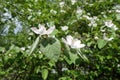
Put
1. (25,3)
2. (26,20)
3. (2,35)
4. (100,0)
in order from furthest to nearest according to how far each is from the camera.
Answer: (2,35)
(100,0)
(25,3)
(26,20)

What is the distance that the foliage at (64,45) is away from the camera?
846 millimetres

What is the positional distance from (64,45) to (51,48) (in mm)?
70

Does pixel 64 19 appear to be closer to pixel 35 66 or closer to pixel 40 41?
pixel 35 66

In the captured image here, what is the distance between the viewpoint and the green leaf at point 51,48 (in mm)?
760

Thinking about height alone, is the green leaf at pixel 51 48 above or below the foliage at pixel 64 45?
above

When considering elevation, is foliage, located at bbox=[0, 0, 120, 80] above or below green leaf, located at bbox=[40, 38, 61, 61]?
below

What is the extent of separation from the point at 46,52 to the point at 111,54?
2.30 meters

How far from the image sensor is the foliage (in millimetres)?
846

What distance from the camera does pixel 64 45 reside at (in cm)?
84

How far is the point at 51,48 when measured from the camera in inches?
30.5

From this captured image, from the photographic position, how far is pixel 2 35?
8.29 metres

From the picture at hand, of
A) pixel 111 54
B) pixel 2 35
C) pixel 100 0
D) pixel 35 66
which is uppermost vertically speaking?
pixel 35 66

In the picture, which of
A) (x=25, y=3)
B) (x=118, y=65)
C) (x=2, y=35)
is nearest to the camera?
(x=118, y=65)

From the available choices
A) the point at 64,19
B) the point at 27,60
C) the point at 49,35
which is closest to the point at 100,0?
the point at 64,19
